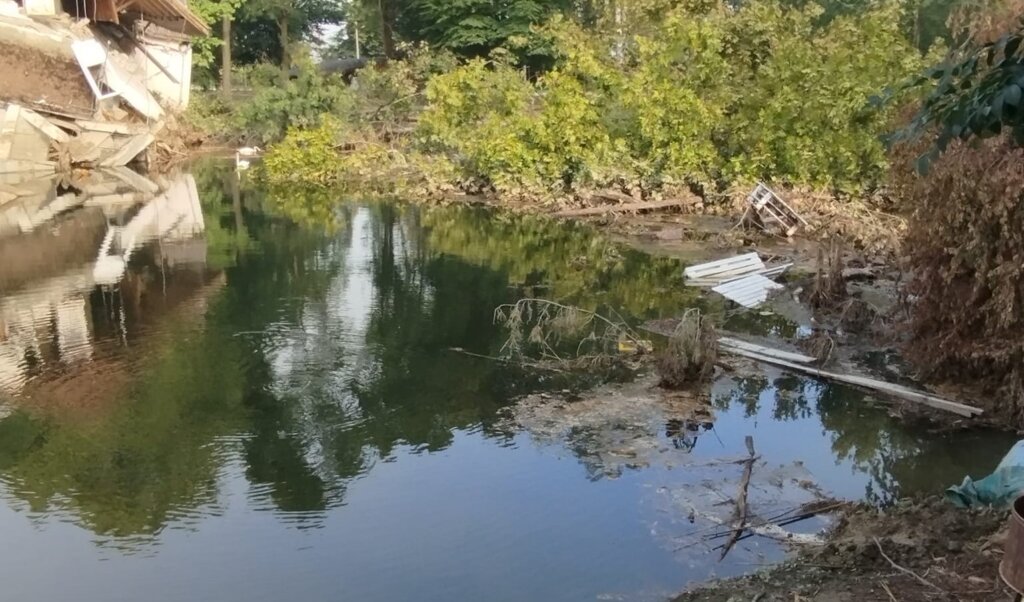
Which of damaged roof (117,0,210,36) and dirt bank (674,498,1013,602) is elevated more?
damaged roof (117,0,210,36)

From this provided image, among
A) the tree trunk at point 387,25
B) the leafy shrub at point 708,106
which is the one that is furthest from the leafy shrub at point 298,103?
the tree trunk at point 387,25

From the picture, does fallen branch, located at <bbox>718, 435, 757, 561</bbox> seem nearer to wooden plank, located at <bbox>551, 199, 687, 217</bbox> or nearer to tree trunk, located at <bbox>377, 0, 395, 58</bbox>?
wooden plank, located at <bbox>551, 199, 687, 217</bbox>

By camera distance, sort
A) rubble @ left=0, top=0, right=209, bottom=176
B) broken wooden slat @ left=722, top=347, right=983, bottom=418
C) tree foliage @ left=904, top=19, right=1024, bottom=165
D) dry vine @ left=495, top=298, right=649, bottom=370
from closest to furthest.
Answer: tree foliage @ left=904, top=19, right=1024, bottom=165, broken wooden slat @ left=722, top=347, right=983, bottom=418, dry vine @ left=495, top=298, right=649, bottom=370, rubble @ left=0, top=0, right=209, bottom=176

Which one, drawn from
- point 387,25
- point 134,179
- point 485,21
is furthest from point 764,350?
point 387,25

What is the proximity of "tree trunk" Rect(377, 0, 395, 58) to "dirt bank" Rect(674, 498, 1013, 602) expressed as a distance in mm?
42340

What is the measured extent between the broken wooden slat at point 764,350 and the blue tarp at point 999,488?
12.6ft

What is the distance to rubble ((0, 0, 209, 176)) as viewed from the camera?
26.5m

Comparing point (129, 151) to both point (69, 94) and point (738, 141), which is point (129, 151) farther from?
point (738, 141)

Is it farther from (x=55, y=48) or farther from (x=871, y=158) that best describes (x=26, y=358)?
(x=55, y=48)

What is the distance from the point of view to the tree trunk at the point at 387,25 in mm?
45375

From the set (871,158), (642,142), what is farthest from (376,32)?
(871,158)

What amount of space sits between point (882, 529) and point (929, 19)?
95.1 feet

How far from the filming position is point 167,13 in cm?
3538

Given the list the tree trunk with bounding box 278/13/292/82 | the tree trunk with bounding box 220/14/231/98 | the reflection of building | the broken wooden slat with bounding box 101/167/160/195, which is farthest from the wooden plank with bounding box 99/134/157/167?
the tree trunk with bounding box 278/13/292/82
